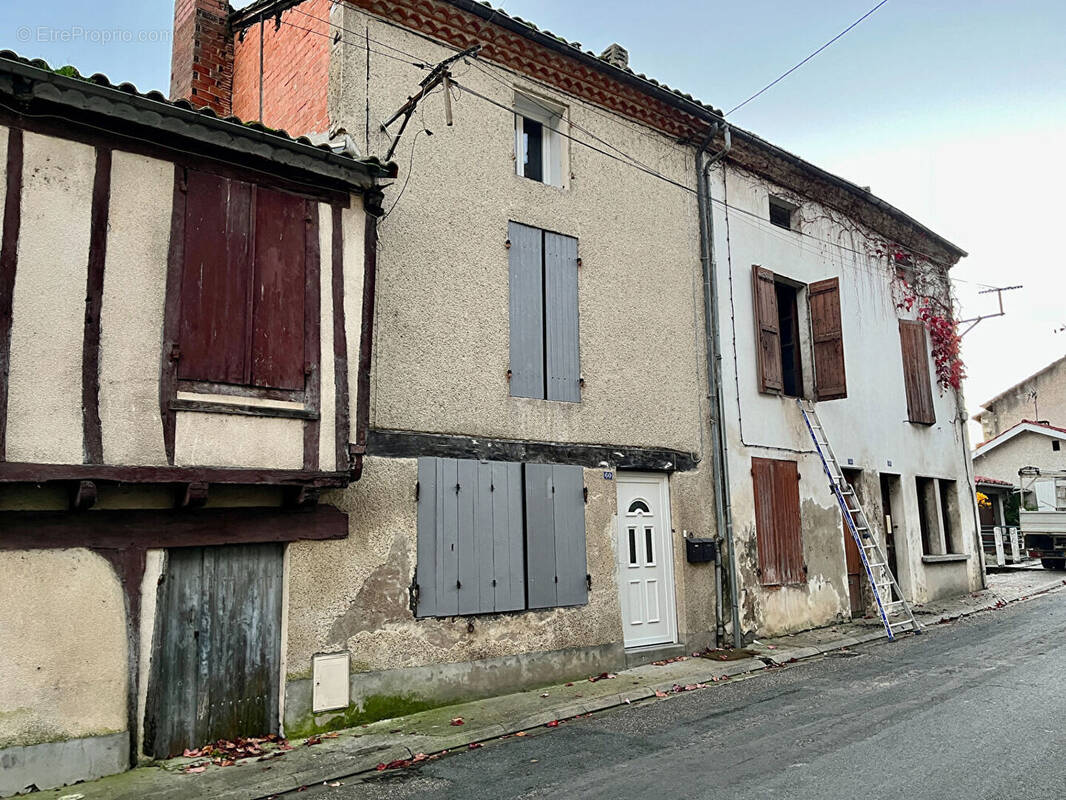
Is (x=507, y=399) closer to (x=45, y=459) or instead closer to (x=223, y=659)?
(x=223, y=659)

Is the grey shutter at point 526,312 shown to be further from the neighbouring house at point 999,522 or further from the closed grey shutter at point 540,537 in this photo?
the neighbouring house at point 999,522

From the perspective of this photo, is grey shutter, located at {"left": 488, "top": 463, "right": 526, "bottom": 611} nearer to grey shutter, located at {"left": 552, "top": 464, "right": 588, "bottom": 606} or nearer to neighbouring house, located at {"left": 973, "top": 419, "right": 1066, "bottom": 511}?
grey shutter, located at {"left": 552, "top": 464, "right": 588, "bottom": 606}

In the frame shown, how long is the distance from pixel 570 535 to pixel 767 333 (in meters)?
4.82

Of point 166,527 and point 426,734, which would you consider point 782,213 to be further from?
point 166,527

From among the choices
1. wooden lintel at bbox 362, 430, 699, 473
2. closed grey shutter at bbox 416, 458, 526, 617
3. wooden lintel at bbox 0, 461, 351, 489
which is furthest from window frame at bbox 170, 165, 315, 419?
closed grey shutter at bbox 416, 458, 526, 617

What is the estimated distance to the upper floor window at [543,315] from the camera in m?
8.52

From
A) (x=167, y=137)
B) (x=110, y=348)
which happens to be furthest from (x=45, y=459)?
(x=167, y=137)

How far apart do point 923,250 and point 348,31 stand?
12284 millimetres

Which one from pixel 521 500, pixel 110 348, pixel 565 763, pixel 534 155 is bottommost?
pixel 565 763

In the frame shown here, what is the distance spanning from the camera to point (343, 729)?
21.7 feet

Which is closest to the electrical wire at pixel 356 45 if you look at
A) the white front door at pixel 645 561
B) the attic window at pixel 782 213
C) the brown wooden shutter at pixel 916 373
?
the white front door at pixel 645 561

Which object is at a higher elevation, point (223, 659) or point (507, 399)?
point (507, 399)

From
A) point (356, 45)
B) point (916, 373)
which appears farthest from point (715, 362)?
point (916, 373)

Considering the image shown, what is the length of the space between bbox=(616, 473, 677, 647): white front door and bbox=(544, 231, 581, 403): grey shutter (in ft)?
4.48
